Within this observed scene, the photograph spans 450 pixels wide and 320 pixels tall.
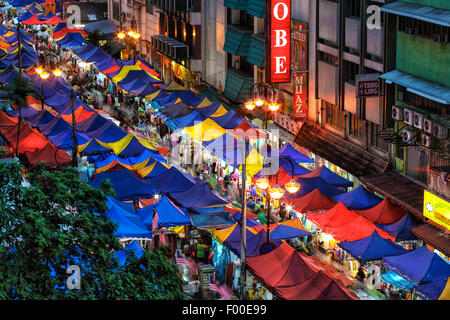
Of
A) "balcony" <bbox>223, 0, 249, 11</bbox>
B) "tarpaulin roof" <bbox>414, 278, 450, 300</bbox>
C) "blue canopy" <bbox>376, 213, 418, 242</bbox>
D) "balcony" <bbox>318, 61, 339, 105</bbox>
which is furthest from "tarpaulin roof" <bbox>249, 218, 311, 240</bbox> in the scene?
"balcony" <bbox>223, 0, 249, 11</bbox>

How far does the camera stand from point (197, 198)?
119ft

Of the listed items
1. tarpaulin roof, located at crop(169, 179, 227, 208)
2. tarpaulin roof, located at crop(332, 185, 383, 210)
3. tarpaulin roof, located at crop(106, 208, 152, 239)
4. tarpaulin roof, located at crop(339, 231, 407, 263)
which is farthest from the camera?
tarpaulin roof, located at crop(169, 179, 227, 208)

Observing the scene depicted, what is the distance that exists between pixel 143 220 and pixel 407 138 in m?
11.2

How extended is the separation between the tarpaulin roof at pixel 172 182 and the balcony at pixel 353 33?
988cm

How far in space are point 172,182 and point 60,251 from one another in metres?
23.2

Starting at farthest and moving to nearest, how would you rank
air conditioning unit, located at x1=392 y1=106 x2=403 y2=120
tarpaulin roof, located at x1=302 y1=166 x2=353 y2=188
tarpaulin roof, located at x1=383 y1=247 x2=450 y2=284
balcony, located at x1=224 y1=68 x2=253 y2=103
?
1. balcony, located at x1=224 y1=68 x2=253 y2=103
2. tarpaulin roof, located at x1=302 y1=166 x2=353 y2=188
3. air conditioning unit, located at x1=392 y1=106 x2=403 y2=120
4. tarpaulin roof, located at x1=383 y1=247 x2=450 y2=284

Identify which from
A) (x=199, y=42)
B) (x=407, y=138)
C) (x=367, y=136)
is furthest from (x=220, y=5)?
(x=407, y=138)

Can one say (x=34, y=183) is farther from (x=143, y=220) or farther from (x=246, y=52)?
(x=246, y=52)

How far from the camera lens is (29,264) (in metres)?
14.5

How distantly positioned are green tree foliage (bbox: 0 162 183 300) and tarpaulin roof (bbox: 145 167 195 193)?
21.1 m

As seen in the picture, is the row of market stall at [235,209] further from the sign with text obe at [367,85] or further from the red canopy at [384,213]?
the sign with text obe at [367,85]

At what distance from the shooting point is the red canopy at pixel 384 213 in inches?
1323

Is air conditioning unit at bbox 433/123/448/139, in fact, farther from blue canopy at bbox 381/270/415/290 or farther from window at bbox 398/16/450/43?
blue canopy at bbox 381/270/415/290

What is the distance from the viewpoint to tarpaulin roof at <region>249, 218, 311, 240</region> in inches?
1262
